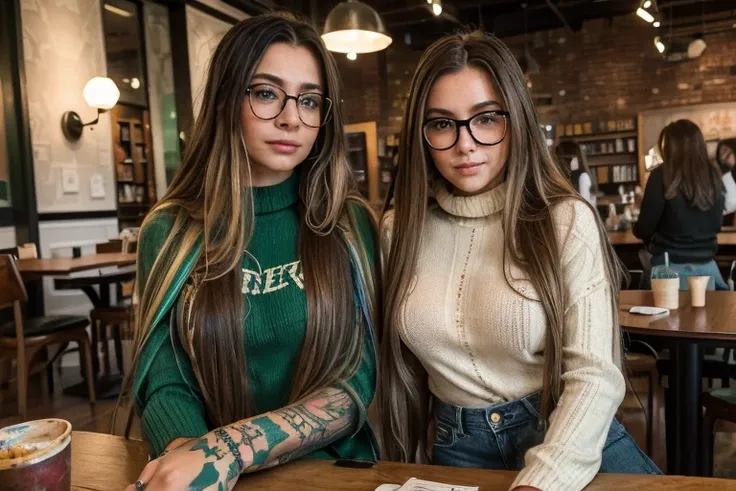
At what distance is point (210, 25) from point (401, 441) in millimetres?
7002

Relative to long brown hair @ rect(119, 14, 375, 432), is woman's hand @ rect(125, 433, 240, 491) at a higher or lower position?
lower

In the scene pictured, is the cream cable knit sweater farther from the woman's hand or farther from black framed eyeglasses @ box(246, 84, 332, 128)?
the woman's hand

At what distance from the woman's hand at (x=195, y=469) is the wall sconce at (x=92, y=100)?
5349 millimetres

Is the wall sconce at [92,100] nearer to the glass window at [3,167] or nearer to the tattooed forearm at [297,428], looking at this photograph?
the glass window at [3,167]

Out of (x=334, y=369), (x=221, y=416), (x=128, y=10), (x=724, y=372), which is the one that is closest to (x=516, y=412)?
(x=334, y=369)

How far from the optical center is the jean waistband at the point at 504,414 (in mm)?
1245

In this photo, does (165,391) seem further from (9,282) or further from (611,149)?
(611,149)

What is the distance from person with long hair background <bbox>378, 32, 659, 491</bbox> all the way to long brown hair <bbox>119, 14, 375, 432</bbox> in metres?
0.12

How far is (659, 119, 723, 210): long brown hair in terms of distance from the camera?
3.51m

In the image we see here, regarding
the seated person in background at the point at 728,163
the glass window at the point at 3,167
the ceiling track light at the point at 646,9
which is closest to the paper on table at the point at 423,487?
the seated person in background at the point at 728,163

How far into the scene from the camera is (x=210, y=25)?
743 cm

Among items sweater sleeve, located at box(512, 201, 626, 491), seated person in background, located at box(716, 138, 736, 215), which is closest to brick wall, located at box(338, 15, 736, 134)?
seated person in background, located at box(716, 138, 736, 215)

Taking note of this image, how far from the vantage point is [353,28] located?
4.11 m

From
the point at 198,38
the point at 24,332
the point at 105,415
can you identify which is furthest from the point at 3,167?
the point at 198,38
